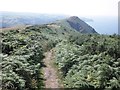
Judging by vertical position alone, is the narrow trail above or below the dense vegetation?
below

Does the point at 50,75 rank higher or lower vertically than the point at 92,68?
lower

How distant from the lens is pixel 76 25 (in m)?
152

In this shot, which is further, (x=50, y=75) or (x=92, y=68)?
(x=50, y=75)

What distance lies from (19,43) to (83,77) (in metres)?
12.0

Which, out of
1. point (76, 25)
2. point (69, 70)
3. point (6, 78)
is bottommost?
point (76, 25)

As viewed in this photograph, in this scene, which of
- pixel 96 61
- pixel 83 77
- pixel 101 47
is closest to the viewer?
pixel 83 77

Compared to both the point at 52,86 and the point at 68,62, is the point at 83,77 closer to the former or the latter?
the point at 52,86

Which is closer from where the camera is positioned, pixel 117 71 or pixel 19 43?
pixel 117 71

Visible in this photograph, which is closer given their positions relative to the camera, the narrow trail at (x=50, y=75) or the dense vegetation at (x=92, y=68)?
the dense vegetation at (x=92, y=68)

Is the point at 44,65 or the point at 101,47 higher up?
the point at 101,47

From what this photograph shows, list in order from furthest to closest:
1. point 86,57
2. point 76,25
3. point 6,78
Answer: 1. point 76,25
2. point 86,57
3. point 6,78

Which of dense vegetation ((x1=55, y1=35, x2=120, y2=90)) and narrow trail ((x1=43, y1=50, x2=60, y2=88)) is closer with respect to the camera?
dense vegetation ((x1=55, y1=35, x2=120, y2=90))

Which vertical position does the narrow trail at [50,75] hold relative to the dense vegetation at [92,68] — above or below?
below

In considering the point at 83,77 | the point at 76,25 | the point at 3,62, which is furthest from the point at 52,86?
the point at 76,25
